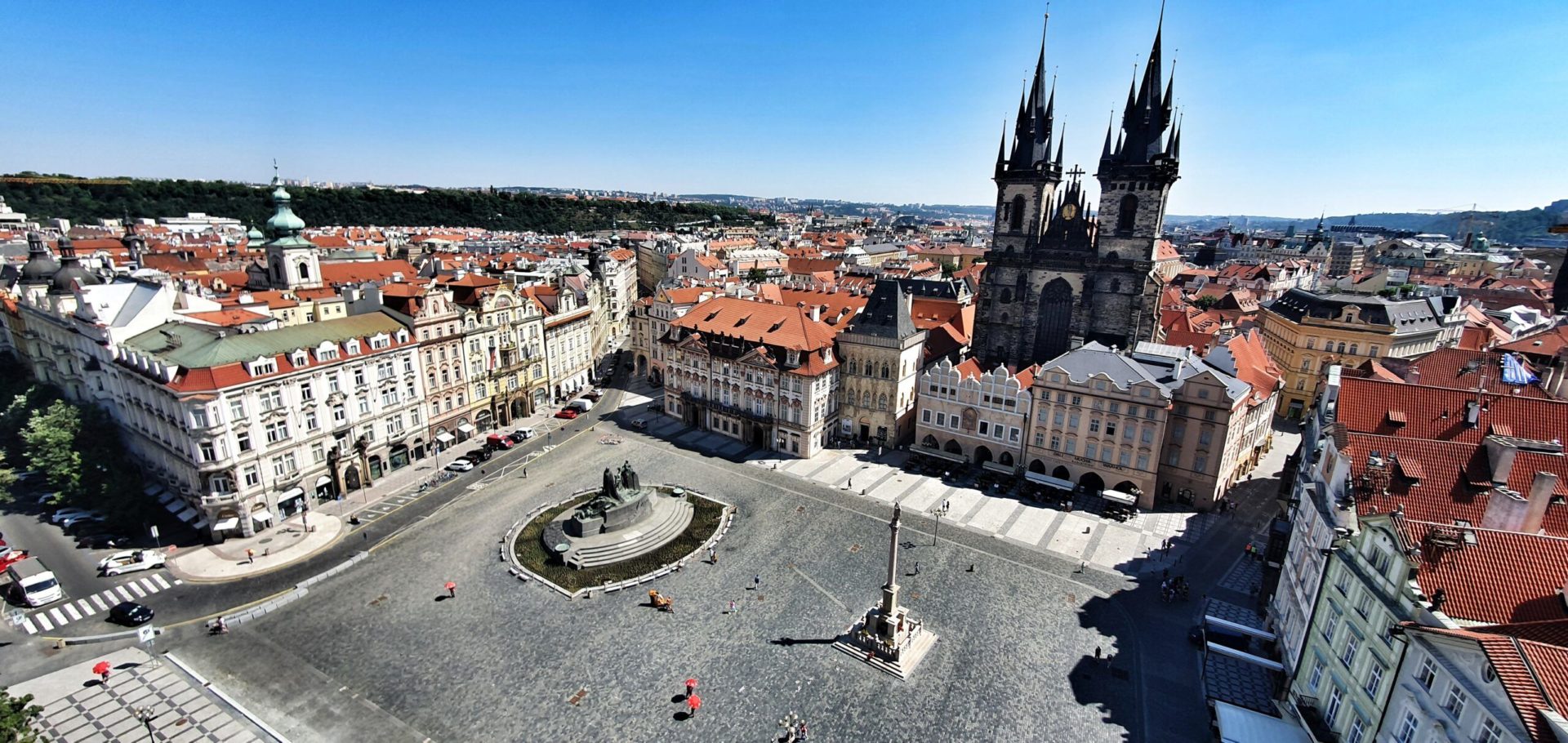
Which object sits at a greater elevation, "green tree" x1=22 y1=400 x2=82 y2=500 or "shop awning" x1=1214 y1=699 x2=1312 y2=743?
"green tree" x1=22 y1=400 x2=82 y2=500

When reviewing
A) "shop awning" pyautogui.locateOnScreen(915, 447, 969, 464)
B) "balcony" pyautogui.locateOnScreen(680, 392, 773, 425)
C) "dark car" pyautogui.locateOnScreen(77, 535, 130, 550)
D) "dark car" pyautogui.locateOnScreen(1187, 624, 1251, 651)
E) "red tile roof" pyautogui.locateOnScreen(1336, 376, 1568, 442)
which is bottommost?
"dark car" pyautogui.locateOnScreen(77, 535, 130, 550)

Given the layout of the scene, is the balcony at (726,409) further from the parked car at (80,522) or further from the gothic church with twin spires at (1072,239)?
the parked car at (80,522)

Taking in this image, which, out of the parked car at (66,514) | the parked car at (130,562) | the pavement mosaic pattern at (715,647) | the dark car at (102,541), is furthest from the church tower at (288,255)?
the pavement mosaic pattern at (715,647)

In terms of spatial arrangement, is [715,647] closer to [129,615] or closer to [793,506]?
[793,506]

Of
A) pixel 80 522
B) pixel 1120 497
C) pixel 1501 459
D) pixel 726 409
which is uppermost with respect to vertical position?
pixel 1501 459

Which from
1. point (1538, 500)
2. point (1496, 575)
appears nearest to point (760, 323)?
point (1538, 500)

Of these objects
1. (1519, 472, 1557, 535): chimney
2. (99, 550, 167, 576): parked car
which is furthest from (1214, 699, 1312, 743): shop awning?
(99, 550, 167, 576): parked car

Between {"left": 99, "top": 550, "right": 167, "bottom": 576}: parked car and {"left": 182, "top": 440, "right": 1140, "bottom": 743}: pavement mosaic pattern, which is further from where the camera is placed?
{"left": 99, "top": 550, "right": 167, "bottom": 576}: parked car

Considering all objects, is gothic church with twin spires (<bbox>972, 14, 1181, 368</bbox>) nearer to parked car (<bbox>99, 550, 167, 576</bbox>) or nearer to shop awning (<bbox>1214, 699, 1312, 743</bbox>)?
shop awning (<bbox>1214, 699, 1312, 743</bbox>)
